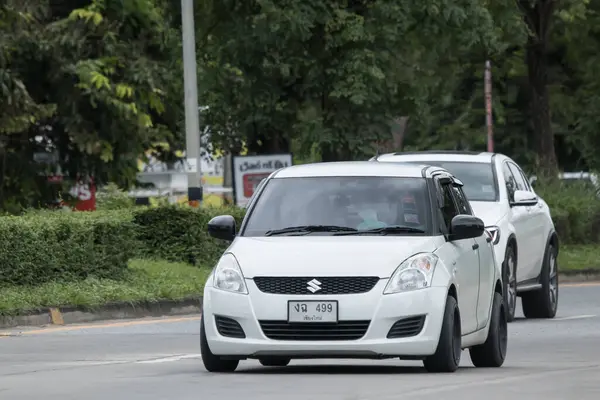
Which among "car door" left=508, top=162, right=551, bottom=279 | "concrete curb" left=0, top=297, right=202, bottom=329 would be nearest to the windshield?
"concrete curb" left=0, top=297, right=202, bottom=329

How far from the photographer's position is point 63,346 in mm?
17375

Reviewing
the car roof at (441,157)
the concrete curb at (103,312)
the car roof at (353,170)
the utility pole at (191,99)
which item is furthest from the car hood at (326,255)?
the utility pole at (191,99)

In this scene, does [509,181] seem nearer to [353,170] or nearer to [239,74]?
[353,170]

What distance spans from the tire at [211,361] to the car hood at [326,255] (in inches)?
25.2

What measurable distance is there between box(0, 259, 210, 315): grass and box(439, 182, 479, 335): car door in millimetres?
7952

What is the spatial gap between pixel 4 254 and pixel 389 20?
468 inches

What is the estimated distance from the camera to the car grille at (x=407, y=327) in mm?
12641

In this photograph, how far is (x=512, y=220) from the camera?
68.3 feet

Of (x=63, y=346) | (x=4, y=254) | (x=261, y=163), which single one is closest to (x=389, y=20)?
(x=261, y=163)

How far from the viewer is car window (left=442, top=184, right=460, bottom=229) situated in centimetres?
1395

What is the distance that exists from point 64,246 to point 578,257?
47.7 ft

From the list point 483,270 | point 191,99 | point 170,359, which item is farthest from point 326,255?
point 191,99

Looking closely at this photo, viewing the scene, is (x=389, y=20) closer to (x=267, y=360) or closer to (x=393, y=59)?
(x=393, y=59)

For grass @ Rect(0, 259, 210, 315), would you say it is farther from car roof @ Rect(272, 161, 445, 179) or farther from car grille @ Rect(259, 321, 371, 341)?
car grille @ Rect(259, 321, 371, 341)
